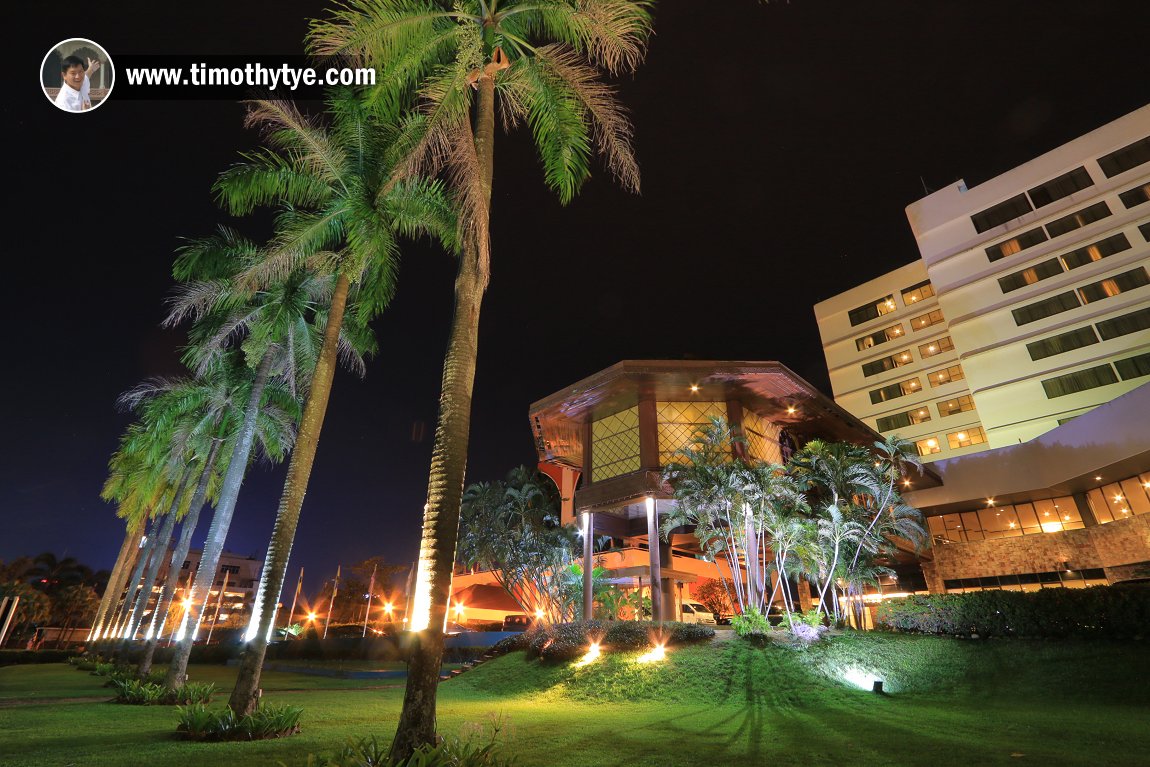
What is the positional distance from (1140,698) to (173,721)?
2033 centimetres

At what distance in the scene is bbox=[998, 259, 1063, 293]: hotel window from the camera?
129ft

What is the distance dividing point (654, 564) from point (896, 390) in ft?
125

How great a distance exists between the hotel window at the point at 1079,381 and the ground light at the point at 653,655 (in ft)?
116

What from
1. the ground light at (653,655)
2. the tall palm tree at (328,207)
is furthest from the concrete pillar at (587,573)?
the tall palm tree at (328,207)

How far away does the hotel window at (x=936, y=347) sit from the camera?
1826 inches

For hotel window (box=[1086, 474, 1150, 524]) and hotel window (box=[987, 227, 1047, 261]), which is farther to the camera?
hotel window (box=[987, 227, 1047, 261])

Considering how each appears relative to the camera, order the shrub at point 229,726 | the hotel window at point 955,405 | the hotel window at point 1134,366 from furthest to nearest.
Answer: the hotel window at point 955,405
the hotel window at point 1134,366
the shrub at point 229,726

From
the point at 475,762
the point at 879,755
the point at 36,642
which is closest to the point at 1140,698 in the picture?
the point at 879,755

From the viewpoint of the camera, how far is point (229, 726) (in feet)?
29.2

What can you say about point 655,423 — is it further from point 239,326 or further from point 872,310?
point 872,310

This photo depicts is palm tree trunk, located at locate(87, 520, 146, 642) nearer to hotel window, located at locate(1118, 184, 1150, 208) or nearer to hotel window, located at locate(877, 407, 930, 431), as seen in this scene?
hotel window, located at locate(877, 407, 930, 431)

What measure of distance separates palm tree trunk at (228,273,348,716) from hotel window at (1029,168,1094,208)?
49.6 m

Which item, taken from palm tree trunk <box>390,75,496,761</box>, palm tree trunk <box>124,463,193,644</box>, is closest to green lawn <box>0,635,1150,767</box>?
palm tree trunk <box>390,75,496,761</box>

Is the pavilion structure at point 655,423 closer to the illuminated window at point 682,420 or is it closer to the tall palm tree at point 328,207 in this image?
the illuminated window at point 682,420
